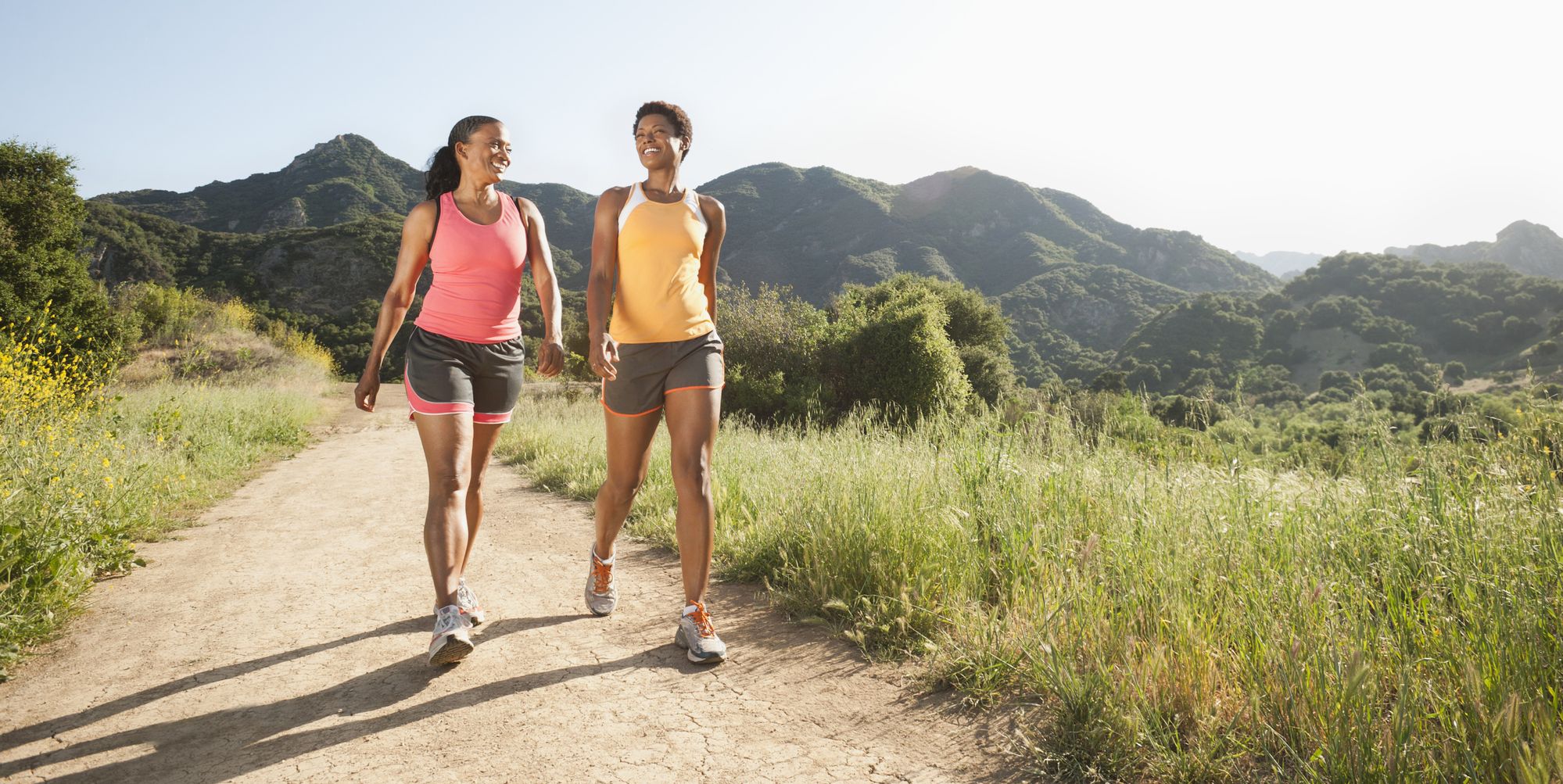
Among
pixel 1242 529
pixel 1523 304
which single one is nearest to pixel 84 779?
pixel 1242 529

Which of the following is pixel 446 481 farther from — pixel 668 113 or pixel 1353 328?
pixel 1353 328

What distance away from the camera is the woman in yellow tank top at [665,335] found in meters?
2.93

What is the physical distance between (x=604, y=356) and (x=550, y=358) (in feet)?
1.52

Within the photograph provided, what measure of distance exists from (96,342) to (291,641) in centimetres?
1748

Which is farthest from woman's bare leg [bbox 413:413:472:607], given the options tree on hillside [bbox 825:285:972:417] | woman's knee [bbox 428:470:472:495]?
tree on hillside [bbox 825:285:972:417]

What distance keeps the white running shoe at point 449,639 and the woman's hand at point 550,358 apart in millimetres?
1013

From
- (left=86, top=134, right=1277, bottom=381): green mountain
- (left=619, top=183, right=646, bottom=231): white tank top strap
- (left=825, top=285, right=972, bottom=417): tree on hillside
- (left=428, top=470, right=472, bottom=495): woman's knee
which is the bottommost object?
(left=825, top=285, right=972, bottom=417): tree on hillside

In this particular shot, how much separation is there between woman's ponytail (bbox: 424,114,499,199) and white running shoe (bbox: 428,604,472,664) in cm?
174

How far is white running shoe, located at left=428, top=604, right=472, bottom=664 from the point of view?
2768 millimetres

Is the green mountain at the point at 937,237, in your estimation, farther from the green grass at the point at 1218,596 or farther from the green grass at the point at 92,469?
the green grass at the point at 1218,596

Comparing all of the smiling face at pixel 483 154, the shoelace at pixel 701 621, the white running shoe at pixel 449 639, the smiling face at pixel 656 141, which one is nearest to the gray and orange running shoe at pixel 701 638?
the shoelace at pixel 701 621

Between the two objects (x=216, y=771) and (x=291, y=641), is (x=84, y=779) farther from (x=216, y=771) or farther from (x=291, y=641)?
(x=291, y=641)

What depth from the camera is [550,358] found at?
324 cm

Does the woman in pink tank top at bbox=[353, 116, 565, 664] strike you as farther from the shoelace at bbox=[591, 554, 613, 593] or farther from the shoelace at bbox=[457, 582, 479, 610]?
the shoelace at bbox=[591, 554, 613, 593]
